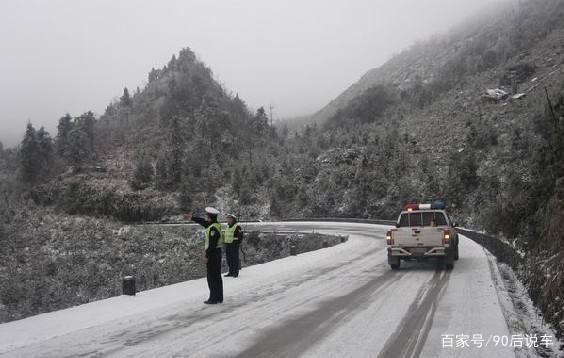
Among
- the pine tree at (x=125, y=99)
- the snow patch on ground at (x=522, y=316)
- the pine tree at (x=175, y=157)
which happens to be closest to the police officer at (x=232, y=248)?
the snow patch on ground at (x=522, y=316)

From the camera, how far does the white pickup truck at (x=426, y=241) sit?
1340cm

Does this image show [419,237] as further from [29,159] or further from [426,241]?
[29,159]

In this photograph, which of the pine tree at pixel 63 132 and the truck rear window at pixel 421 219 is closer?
the truck rear window at pixel 421 219

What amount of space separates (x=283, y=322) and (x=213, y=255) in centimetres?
254

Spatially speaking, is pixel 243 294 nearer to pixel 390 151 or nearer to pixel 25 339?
pixel 25 339

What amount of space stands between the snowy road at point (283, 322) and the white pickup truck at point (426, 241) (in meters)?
1.24

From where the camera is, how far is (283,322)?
24.7 ft

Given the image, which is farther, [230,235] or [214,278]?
[230,235]

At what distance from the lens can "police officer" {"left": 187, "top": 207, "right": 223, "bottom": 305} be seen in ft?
30.2

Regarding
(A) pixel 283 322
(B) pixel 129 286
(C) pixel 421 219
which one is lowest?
(A) pixel 283 322

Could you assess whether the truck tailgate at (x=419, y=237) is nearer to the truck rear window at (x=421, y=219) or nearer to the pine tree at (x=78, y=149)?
the truck rear window at (x=421, y=219)

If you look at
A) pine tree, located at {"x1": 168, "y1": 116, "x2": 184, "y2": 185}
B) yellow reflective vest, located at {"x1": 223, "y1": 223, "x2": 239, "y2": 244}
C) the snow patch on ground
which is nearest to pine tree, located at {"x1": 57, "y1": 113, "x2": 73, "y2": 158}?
pine tree, located at {"x1": 168, "y1": 116, "x2": 184, "y2": 185}

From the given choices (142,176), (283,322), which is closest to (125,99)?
(142,176)

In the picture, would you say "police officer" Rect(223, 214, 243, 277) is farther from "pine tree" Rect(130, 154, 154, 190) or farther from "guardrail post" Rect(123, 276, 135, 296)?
"pine tree" Rect(130, 154, 154, 190)
